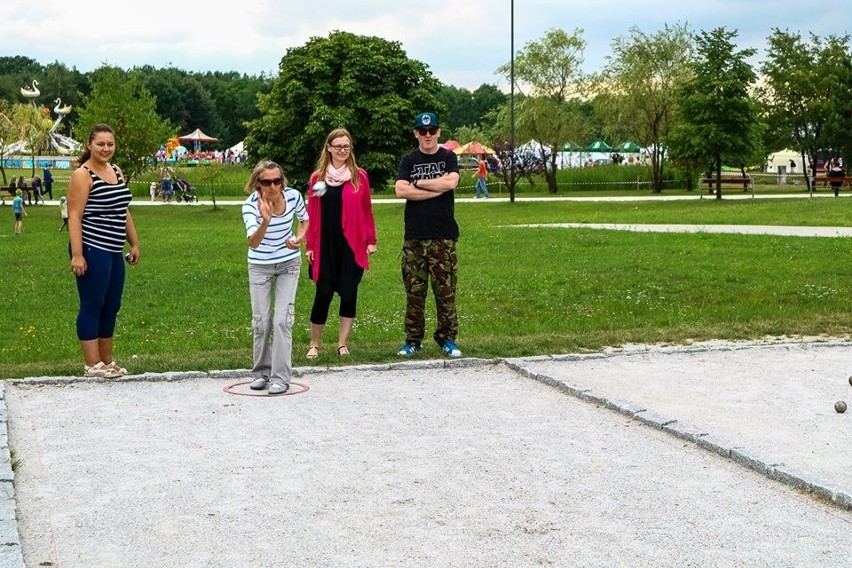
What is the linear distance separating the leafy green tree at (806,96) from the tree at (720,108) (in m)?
13.7

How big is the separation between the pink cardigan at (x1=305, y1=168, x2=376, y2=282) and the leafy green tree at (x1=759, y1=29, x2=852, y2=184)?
48466mm

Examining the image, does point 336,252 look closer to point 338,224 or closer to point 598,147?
point 338,224

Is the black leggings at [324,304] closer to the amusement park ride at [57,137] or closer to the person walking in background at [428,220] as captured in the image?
the person walking in background at [428,220]

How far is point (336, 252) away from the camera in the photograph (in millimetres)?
9625

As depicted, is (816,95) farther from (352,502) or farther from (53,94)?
(53,94)

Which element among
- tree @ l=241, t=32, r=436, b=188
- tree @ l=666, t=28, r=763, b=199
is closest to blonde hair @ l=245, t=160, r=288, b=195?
tree @ l=666, t=28, r=763, b=199

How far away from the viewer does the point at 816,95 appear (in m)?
55.7

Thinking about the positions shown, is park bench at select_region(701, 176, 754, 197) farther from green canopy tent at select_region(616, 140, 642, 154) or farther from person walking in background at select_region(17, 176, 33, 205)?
green canopy tent at select_region(616, 140, 642, 154)

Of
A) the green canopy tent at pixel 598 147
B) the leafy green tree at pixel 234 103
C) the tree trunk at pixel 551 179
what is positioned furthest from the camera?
the leafy green tree at pixel 234 103

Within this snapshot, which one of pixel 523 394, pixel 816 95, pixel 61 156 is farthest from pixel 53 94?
pixel 523 394

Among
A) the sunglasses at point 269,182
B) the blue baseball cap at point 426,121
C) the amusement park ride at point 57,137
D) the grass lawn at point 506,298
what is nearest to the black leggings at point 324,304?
the grass lawn at point 506,298

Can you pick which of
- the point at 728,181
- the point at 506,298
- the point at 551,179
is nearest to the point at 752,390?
the point at 506,298

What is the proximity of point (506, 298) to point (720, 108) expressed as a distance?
2926 cm

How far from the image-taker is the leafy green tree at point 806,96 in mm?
55562
